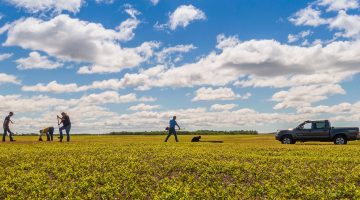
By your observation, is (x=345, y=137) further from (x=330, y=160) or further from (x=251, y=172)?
(x=251, y=172)

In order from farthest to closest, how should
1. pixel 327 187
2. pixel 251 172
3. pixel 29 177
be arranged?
pixel 251 172, pixel 29 177, pixel 327 187

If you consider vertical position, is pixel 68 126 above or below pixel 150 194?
above

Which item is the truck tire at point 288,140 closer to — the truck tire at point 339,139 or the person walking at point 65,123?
the truck tire at point 339,139

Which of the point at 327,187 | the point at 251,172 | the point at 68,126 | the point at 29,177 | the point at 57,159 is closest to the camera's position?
the point at 327,187

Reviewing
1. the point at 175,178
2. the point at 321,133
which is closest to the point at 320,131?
the point at 321,133

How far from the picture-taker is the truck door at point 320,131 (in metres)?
37.5

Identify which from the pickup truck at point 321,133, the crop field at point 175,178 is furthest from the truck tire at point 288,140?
the crop field at point 175,178

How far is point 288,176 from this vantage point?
15.4m

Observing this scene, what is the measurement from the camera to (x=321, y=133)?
3759 centimetres

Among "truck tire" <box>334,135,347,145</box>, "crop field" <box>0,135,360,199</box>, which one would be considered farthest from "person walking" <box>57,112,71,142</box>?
"truck tire" <box>334,135,347,145</box>

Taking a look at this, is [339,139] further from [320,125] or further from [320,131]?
[320,125]

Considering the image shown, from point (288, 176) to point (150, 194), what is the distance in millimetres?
5502

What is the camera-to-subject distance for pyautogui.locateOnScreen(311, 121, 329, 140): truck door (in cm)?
3747

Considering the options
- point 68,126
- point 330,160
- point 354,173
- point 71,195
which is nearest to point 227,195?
point 71,195
